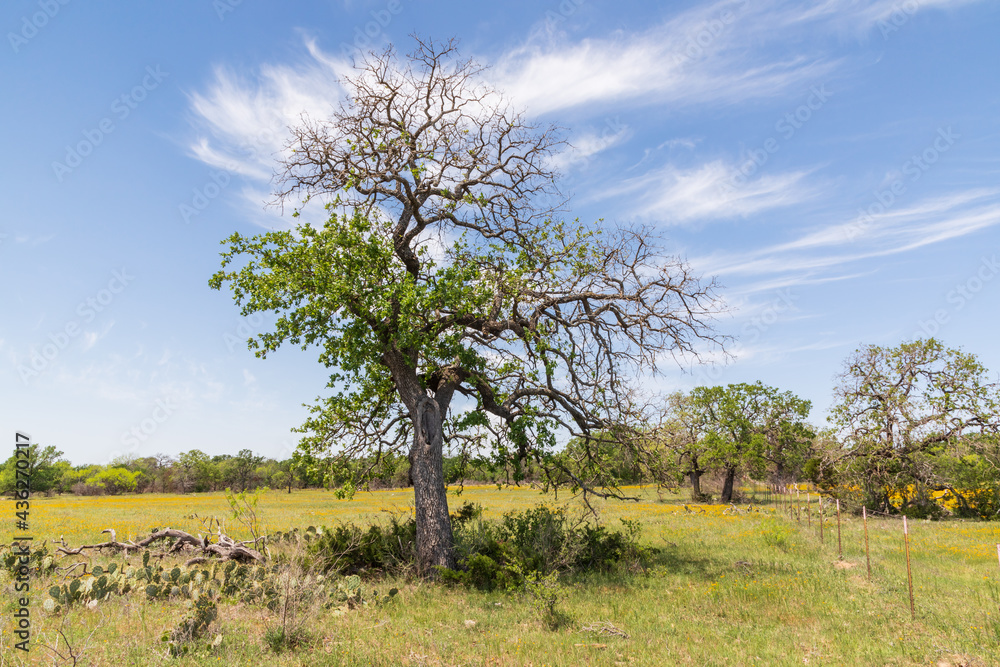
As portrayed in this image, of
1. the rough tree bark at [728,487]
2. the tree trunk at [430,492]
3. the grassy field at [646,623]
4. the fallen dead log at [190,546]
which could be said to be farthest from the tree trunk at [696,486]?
the fallen dead log at [190,546]

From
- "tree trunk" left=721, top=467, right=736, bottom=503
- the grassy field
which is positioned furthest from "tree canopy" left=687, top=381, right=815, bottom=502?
the grassy field

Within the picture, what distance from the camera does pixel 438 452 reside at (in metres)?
15.1

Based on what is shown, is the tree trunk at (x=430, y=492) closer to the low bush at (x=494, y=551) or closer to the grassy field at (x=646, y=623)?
the low bush at (x=494, y=551)

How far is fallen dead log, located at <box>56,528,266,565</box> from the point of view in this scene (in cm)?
1469

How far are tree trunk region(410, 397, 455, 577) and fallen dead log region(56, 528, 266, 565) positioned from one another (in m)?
4.34

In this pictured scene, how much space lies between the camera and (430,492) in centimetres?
1465

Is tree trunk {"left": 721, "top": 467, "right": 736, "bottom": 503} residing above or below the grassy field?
below

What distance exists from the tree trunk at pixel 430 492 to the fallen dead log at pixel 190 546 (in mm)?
4344

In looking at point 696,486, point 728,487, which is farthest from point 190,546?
point 728,487

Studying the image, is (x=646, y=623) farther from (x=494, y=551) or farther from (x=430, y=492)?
(x=430, y=492)

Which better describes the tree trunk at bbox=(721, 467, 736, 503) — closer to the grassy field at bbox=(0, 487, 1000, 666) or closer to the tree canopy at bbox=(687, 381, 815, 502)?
the tree canopy at bbox=(687, 381, 815, 502)

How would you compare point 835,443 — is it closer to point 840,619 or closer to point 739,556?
point 739,556

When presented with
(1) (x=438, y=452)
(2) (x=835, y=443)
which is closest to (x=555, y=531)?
(1) (x=438, y=452)

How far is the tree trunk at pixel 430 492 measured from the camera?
1439 centimetres
